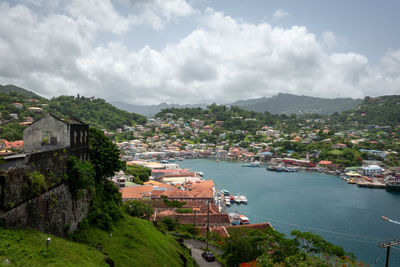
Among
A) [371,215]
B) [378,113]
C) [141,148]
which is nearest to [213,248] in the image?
[371,215]

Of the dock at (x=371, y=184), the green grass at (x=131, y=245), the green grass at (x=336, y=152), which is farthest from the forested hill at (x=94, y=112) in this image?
A: the green grass at (x=131, y=245)

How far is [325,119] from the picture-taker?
541ft

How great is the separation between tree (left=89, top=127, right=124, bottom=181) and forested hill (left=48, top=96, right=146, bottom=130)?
95215 mm

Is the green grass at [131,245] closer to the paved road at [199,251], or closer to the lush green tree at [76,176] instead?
the lush green tree at [76,176]

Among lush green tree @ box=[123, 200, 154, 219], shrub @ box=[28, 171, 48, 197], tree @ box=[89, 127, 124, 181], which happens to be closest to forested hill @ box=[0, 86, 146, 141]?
lush green tree @ box=[123, 200, 154, 219]

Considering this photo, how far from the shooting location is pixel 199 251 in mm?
19312

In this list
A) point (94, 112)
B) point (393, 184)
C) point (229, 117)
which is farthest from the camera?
point (229, 117)

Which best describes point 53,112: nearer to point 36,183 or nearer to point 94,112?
point 94,112

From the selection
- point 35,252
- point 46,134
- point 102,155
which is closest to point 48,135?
point 46,134

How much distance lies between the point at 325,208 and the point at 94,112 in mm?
103188

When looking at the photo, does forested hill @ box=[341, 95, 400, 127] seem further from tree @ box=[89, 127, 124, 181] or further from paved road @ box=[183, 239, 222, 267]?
tree @ box=[89, 127, 124, 181]

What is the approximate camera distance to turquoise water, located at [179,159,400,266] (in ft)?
101

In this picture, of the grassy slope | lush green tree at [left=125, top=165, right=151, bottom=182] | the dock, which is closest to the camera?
the grassy slope

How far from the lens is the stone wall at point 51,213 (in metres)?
6.97
